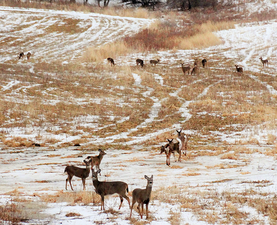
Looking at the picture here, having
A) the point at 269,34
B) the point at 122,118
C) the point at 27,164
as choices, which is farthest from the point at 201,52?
the point at 27,164

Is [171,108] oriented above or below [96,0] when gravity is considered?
below

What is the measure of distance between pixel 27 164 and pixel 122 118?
877cm

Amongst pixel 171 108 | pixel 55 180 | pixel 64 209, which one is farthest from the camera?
pixel 171 108

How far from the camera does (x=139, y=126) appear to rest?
18969 mm

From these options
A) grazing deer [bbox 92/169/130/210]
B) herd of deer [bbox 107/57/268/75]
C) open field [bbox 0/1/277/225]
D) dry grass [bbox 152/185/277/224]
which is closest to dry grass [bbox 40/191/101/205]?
open field [bbox 0/1/277/225]

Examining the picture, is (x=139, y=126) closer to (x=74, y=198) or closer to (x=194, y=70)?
(x=74, y=198)

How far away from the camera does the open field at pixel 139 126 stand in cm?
726

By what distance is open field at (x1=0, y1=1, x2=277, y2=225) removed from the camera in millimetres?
7258

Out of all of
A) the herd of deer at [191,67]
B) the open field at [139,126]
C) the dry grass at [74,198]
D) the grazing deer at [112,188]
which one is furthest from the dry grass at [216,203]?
the herd of deer at [191,67]

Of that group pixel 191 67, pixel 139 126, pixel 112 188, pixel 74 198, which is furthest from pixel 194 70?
pixel 112 188

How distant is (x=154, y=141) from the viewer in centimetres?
1620

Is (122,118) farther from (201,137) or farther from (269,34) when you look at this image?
(269,34)

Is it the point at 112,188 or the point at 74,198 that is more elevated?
the point at 112,188

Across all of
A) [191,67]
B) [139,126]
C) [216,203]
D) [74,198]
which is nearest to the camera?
[216,203]
